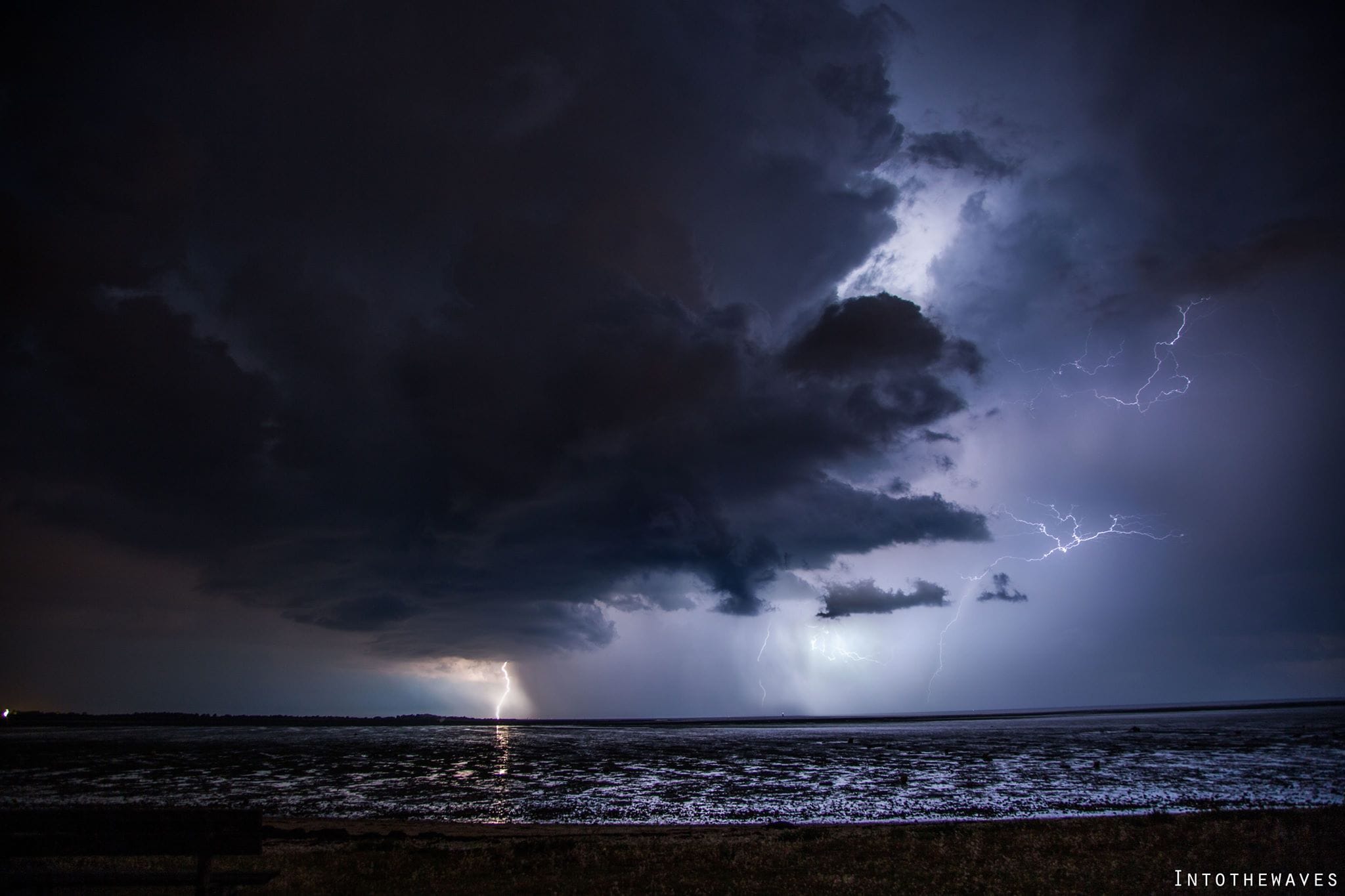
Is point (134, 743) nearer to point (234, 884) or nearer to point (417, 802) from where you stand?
point (417, 802)

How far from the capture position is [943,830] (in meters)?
23.5

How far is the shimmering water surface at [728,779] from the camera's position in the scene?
33.9 meters

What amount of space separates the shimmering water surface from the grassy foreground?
8.00m

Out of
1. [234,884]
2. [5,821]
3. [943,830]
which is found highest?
[5,821]

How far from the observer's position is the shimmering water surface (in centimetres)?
3394

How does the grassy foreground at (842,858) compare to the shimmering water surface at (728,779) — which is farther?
the shimmering water surface at (728,779)

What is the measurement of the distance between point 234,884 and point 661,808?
26.8 meters

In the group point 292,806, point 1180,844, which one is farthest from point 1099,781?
point 292,806

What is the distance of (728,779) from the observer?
4866 centimetres

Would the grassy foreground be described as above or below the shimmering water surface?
above

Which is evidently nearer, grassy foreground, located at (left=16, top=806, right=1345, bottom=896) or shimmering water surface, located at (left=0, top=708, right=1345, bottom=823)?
grassy foreground, located at (left=16, top=806, right=1345, bottom=896)

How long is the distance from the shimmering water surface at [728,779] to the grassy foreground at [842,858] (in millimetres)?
8002

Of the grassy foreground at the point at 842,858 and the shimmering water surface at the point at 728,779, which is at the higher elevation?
the grassy foreground at the point at 842,858

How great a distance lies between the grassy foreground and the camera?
49.5ft
